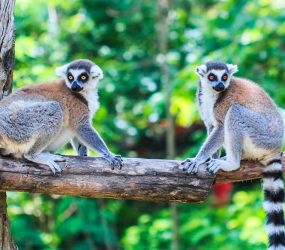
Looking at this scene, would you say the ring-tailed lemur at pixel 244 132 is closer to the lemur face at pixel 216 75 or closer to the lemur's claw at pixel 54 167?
the lemur face at pixel 216 75

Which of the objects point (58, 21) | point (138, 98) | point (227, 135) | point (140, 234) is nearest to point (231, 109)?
point (227, 135)

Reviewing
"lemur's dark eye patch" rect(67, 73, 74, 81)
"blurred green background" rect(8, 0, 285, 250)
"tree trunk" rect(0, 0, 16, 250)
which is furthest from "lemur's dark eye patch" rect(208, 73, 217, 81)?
"tree trunk" rect(0, 0, 16, 250)

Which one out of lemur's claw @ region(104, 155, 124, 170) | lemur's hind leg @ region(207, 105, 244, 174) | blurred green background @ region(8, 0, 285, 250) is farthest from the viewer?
blurred green background @ region(8, 0, 285, 250)

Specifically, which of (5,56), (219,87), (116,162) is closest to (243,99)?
(219,87)

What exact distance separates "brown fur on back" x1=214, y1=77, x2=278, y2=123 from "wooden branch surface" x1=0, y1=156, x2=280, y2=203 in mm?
893

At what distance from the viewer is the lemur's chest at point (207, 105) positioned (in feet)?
18.8

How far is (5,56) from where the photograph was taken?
17.0 ft

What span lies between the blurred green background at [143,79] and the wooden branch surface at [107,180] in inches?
94.4

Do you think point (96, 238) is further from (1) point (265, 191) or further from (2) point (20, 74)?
(1) point (265, 191)

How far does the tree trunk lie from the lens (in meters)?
5.12

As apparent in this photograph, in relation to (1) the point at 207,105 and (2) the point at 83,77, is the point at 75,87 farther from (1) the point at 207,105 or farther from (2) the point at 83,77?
(1) the point at 207,105

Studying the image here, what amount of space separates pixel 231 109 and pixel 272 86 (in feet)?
9.07

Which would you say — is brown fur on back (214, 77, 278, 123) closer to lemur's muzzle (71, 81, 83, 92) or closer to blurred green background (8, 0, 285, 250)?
lemur's muzzle (71, 81, 83, 92)

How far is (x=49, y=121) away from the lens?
5.17 meters
